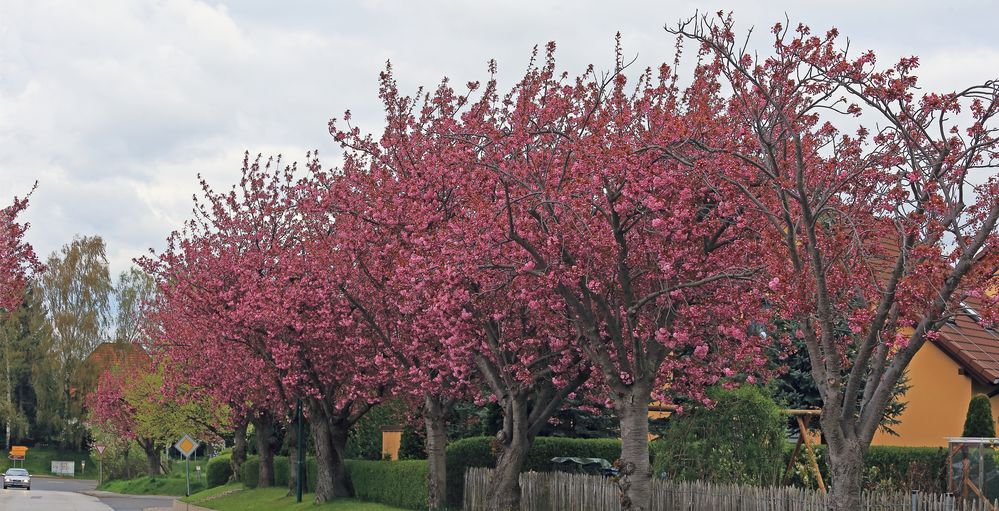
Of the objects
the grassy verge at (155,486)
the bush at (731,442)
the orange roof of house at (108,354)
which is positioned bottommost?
the grassy verge at (155,486)

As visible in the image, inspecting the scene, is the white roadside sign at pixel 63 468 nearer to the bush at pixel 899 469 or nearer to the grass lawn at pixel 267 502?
the grass lawn at pixel 267 502

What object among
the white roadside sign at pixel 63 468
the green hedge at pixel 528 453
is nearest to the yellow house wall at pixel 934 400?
the green hedge at pixel 528 453

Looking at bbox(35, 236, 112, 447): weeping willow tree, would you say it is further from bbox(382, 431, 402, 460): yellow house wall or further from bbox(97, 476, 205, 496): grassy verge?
bbox(382, 431, 402, 460): yellow house wall

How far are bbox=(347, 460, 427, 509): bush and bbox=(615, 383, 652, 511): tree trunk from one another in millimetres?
11206

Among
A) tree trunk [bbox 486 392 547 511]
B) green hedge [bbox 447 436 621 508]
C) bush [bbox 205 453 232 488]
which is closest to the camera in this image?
tree trunk [bbox 486 392 547 511]

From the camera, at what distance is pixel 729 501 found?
17844mm

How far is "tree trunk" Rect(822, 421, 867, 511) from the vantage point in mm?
11375

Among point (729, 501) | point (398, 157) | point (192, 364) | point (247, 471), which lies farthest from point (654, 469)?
point (247, 471)

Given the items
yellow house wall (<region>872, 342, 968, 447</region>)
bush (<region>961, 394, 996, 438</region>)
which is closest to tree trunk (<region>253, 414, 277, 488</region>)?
yellow house wall (<region>872, 342, 968, 447</region>)

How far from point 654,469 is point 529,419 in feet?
10.2

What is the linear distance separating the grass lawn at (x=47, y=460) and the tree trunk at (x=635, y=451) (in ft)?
257

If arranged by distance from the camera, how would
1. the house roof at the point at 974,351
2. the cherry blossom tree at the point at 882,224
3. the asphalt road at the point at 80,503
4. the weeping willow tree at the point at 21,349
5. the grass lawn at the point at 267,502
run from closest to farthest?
the cherry blossom tree at the point at 882,224, the house roof at the point at 974,351, the grass lawn at the point at 267,502, the asphalt road at the point at 80,503, the weeping willow tree at the point at 21,349

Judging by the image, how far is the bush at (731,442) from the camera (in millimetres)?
20172

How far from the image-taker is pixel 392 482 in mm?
29703
